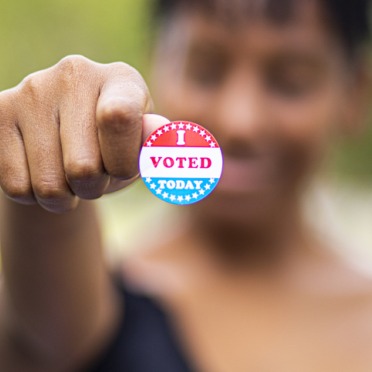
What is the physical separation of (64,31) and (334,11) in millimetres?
2303

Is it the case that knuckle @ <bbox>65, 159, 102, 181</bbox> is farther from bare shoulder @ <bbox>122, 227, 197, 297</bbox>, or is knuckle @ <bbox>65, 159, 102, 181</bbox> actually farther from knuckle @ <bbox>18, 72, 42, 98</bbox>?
bare shoulder @ <bbox>122, 227, 197, 297</bbox>

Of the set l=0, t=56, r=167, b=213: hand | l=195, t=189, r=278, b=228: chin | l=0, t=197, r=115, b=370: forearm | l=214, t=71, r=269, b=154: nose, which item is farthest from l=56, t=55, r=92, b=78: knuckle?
l=195, t=189, r=278, b=228: chin

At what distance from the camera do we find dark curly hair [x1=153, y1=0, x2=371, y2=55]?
125 cm

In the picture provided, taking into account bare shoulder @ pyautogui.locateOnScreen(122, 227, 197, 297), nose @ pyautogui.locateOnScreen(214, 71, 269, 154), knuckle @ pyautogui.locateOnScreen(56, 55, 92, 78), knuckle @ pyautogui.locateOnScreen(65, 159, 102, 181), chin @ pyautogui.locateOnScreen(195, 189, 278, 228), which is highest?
knuckle @ pyautogui.locateOnScreen(56, 55, 92, 78)

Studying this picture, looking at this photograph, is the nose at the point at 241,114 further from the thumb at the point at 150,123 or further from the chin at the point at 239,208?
the thumb at the point at 150,123

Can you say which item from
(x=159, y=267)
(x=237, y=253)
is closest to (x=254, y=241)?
(x=237, y=253)

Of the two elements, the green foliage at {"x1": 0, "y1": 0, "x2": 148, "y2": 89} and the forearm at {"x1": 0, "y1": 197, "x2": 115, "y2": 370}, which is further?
the green foliage at {"x1": 0, "y1": 0, "x2": 148, "y2": 89}

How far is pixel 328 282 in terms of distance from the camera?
1441 mm

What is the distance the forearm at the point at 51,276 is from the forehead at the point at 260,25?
464 millimetres

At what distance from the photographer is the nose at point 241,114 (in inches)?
48.4

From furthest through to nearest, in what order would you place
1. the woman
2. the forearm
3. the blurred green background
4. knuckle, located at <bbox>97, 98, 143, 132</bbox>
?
the blurred green background → the woman → the forearm → knuckle, located at <bbox>97, 98, 143, 132</bbox>

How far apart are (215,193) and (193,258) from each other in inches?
6.5

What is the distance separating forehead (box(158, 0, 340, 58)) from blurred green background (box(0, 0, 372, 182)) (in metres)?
1.88

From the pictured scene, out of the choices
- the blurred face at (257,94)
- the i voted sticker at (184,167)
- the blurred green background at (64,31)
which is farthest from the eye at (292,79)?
the blurred green background at (64,31)
